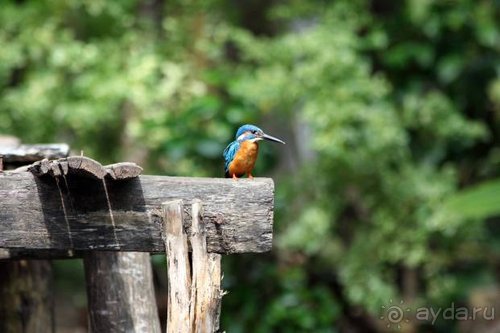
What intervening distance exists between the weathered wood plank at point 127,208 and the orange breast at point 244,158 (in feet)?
1.56

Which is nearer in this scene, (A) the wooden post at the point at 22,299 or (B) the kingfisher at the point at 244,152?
(B) the kingfisher at the point at 244,152

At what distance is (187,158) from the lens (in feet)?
20.6

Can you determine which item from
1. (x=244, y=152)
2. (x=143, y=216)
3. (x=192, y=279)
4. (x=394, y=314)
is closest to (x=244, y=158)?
(x=244, y=152)

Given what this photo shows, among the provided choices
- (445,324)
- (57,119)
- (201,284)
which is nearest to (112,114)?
(57,119)

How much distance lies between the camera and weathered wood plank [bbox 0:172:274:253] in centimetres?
282

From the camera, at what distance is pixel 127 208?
2836 millimetres

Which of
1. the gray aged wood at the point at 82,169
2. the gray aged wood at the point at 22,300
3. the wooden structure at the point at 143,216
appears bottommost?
the gray aged wood at the point at 22,300

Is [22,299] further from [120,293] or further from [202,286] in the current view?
[202,286]

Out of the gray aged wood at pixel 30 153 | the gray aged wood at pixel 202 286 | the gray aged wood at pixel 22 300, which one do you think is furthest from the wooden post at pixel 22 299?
the gray aged wood at pixel 202 286

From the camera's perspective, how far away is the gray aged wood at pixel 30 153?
144 inches

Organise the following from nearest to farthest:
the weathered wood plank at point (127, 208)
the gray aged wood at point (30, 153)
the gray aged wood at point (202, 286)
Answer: the gray aged wood at point (202, 286) < the weathered wood plank at point (127, 208) < the gray aged wood at point (30, 153)

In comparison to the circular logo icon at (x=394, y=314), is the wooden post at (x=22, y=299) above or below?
above

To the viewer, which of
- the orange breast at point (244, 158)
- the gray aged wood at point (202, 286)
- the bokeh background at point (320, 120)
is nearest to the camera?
the gray aged wood at point (202, 286)

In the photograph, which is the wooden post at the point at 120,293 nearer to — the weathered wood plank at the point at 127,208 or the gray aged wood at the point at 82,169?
the weathered wood plank at the point at 127,208
